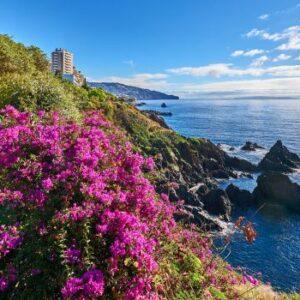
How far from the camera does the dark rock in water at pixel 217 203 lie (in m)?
43.3

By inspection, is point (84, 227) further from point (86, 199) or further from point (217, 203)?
point (217, 203)

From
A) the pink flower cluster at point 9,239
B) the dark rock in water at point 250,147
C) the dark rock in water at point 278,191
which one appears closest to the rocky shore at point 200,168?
the dark rock in water at point 278,191

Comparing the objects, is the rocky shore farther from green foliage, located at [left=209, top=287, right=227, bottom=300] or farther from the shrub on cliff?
green foliage, located at [left=209, top=287, right=227, bottom=300]

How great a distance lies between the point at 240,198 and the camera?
47.8 meters

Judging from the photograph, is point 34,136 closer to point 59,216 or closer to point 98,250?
point 59,216

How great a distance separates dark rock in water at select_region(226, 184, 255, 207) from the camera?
47562mm

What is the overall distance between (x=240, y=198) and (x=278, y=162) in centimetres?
2369

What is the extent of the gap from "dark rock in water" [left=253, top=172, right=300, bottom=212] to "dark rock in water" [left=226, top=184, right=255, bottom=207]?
1.37 meters

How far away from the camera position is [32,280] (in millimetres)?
6375

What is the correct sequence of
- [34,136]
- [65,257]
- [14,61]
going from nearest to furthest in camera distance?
[65,257], [34,136], [14,61]

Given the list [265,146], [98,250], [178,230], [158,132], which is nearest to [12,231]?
[98,250]

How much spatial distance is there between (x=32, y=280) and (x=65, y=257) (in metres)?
0.84

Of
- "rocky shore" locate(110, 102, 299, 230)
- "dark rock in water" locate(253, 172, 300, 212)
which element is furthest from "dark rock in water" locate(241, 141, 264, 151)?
"dark rock in water" locate(253, 172, 300, 212)

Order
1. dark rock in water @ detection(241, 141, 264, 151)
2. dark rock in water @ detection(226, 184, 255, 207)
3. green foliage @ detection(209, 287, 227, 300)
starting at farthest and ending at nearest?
1. dark rock in water @ detection(241, 141, 264, 151)
2. dark rock in water @ detection(226, 184, 255, 207)
3. green foliage @ detection(209, 287, 227, 300)
